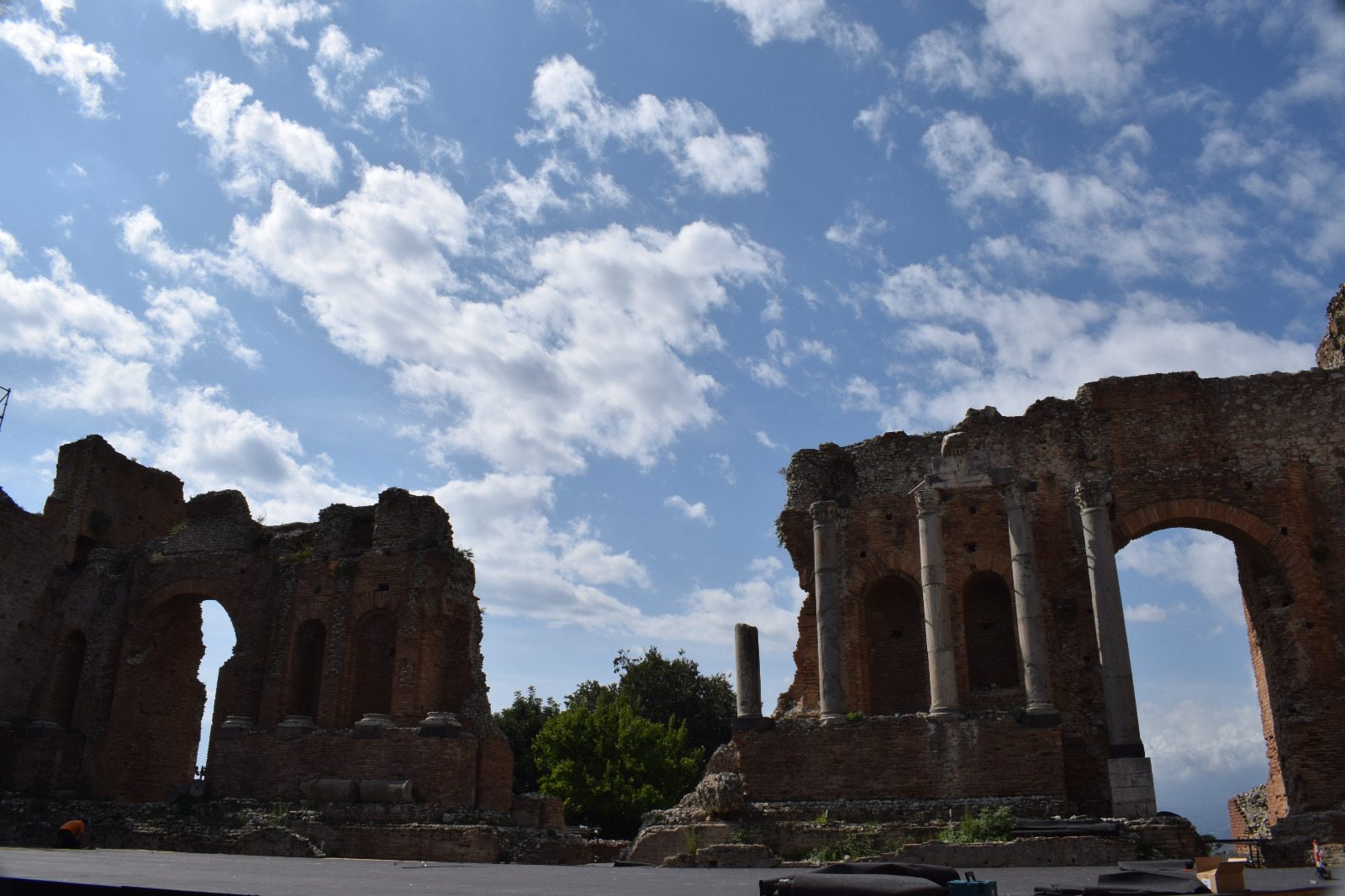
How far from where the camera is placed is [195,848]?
17.3 meters

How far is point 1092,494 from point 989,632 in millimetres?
3398

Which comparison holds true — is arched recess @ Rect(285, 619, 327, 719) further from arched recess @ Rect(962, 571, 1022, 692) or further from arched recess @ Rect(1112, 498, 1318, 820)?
arched recess @ Rect(1112, 498, 1318, 820)

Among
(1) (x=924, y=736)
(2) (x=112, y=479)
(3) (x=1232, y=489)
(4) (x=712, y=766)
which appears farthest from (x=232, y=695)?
(3) (x=1232, y=489)

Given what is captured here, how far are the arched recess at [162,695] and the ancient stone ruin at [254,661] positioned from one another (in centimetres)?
4

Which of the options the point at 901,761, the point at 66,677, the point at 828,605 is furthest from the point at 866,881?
the point at 66,677

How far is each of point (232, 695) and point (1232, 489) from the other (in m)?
20.5

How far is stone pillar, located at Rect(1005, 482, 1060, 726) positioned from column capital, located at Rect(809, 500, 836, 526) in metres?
3.17

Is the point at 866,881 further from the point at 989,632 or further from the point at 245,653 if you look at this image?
the point at 245,653

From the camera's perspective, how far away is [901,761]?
16.4 metres

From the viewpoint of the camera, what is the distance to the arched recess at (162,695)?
2164cm

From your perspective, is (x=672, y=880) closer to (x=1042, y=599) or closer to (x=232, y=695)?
(x=1042, y=599)

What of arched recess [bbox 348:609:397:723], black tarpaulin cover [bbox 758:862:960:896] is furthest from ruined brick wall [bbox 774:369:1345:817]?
black tarpaulin cover [bbox 758:862:960:896]

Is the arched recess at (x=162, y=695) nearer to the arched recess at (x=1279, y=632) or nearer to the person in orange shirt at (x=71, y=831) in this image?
the person in orange shirt at (x=71, y=831)

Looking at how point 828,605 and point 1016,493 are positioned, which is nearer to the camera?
point 1016,493
